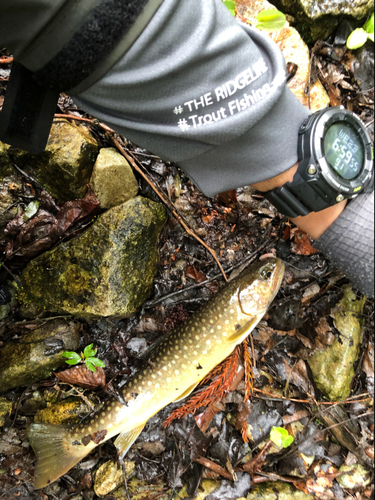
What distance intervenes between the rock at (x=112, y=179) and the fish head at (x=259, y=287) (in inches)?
51.0

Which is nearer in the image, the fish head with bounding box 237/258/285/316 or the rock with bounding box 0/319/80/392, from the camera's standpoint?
the fish head with bounding box 237/258/285/316

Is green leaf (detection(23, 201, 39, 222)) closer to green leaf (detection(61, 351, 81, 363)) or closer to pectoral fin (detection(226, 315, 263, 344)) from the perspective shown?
green leaf (detection(61, 351, 81, 363))

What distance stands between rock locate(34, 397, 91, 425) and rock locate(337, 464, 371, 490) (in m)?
2.84

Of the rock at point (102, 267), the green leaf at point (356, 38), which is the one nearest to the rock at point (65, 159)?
the rock at point (102, 267)

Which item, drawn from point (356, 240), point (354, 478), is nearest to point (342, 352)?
point (354, 478)

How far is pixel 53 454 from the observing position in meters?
2.68

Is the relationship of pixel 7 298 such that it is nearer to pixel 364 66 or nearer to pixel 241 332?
pixel 241 332

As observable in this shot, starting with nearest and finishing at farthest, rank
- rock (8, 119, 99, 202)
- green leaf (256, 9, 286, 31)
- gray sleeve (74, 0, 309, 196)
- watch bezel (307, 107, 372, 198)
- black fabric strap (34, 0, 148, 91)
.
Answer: black fabric strap (34, 0, 148, 91) < gray sleeve (74, 0, 309, 196) < watch bezel (307, 107, 372, 198) < green leaf (256, 9, 286, 31) < rock (8, 119, 99, 202)

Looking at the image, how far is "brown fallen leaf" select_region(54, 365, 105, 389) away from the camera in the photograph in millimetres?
2945

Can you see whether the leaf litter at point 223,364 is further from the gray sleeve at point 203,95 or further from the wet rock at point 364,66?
the gray sleeve at point 203,95

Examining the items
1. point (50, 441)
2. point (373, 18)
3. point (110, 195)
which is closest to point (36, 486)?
point (50, 441)

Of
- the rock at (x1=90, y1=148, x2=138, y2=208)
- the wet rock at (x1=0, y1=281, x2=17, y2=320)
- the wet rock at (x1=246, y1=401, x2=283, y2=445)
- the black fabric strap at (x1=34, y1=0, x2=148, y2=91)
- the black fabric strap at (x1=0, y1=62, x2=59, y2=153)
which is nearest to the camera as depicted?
the black fabric strap at (x1=34, y1=0, x2=148, y2=91)

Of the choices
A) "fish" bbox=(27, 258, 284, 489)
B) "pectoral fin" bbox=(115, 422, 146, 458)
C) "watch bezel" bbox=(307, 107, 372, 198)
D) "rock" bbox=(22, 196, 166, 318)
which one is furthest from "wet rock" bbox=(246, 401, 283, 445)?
"watch bezel" bbox=(307, 107, 372, 198)

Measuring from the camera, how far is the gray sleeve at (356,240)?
1.92 meters
